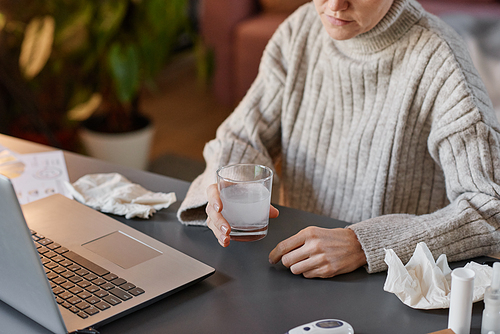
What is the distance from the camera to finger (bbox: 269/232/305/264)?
794 millimetres

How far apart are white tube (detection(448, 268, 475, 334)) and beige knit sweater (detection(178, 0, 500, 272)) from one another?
163 millimetres

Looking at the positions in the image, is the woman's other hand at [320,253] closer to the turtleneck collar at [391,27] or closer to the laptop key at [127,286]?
the laptop key at [127,286]

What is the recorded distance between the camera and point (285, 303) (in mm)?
708

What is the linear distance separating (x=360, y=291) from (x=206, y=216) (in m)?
0.31

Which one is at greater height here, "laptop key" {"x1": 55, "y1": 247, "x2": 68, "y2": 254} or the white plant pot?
"laptop key" {"x1": 55, "y1": 247, "x2": 68, "y2": 254}

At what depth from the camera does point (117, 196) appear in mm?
974

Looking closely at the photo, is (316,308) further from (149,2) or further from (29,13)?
(29,13)

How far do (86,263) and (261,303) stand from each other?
27 cm

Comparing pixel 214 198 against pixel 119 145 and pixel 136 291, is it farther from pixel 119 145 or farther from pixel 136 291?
pixel 119 145

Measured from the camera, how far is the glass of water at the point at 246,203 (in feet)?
2.57

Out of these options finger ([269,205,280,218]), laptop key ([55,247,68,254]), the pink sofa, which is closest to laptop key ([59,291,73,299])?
laptop key ([55,247,68,254])

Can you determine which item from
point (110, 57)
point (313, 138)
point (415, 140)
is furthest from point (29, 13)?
point (415, 140)

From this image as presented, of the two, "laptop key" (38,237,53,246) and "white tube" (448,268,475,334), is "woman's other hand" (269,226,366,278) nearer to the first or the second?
"white tube" (448,268,475,334)

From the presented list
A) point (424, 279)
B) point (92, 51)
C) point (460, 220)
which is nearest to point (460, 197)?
point (460, 220)
